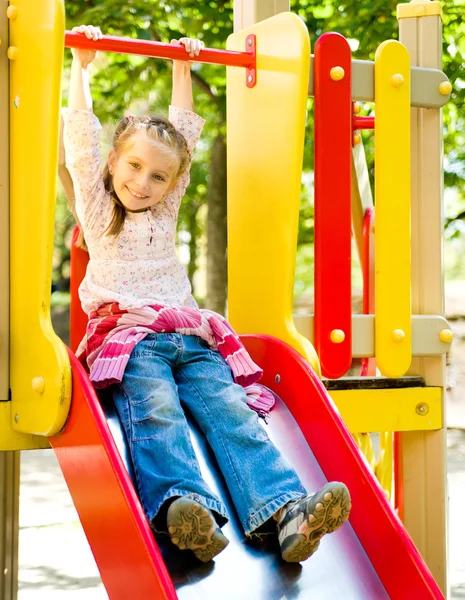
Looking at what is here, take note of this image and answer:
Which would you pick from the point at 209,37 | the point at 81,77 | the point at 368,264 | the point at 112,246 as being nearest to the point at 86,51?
the point at 81,77

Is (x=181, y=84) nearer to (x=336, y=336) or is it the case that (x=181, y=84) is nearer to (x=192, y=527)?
(x=336, y=336)

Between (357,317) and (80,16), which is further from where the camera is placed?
(80,16)

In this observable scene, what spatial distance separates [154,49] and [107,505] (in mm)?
1481

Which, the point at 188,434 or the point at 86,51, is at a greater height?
the point at 86,51

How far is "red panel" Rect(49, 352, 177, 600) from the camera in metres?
1.96

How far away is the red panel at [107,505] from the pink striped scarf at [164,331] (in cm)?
23

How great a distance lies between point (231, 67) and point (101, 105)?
5112mm

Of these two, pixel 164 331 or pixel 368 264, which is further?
pixel 368 264

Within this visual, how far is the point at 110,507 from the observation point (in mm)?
2100

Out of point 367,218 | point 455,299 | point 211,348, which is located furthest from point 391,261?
point 455,299

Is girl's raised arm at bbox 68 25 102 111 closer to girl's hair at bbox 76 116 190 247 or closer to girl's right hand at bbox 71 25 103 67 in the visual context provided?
girl's right hand at bbox 71 25 103 67

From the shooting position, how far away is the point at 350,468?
243 centimetres

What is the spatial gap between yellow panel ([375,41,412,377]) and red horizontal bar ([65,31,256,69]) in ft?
1.58

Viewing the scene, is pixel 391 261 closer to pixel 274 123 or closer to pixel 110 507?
pixel 274 123
